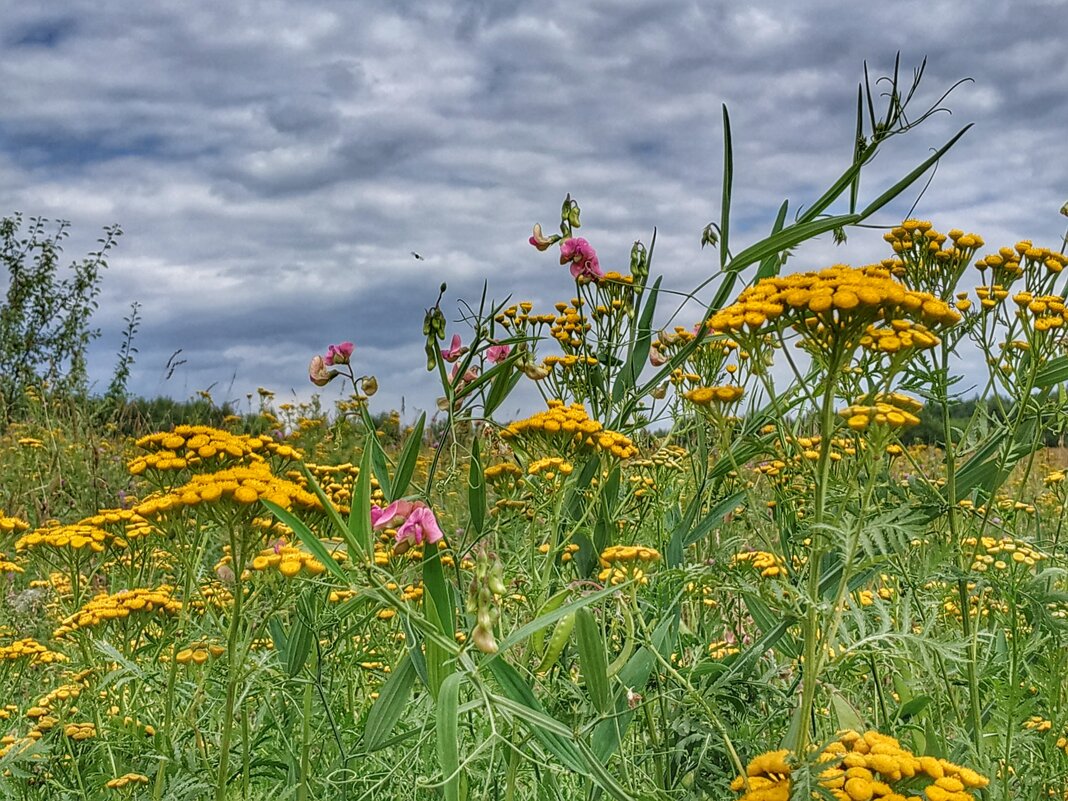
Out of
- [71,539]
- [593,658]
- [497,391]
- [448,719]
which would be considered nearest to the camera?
[448,719]

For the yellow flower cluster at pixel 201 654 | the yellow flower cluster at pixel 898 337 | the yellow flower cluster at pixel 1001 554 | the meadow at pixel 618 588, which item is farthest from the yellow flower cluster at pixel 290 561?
the yellow flower cluster at pixel 1001 554

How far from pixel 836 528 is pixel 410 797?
129cm

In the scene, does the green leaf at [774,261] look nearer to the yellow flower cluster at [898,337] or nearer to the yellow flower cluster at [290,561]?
the yellow flower cluster at [898,337]

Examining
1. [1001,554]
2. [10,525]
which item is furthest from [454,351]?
[10,525]

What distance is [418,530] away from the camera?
191cm

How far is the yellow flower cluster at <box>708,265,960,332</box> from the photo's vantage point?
171 cm

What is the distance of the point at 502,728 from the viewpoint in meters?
2.00

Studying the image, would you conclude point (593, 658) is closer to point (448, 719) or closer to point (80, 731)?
point (448, 719)

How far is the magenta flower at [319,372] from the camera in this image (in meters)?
2.59

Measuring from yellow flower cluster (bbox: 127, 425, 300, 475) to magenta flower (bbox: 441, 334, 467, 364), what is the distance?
1.43 ft

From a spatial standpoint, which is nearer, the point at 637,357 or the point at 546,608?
the point at 546,608

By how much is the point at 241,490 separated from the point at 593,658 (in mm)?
742

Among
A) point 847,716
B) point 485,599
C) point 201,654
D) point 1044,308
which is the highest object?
point 1044,308

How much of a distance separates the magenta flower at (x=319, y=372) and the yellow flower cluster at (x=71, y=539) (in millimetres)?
768
